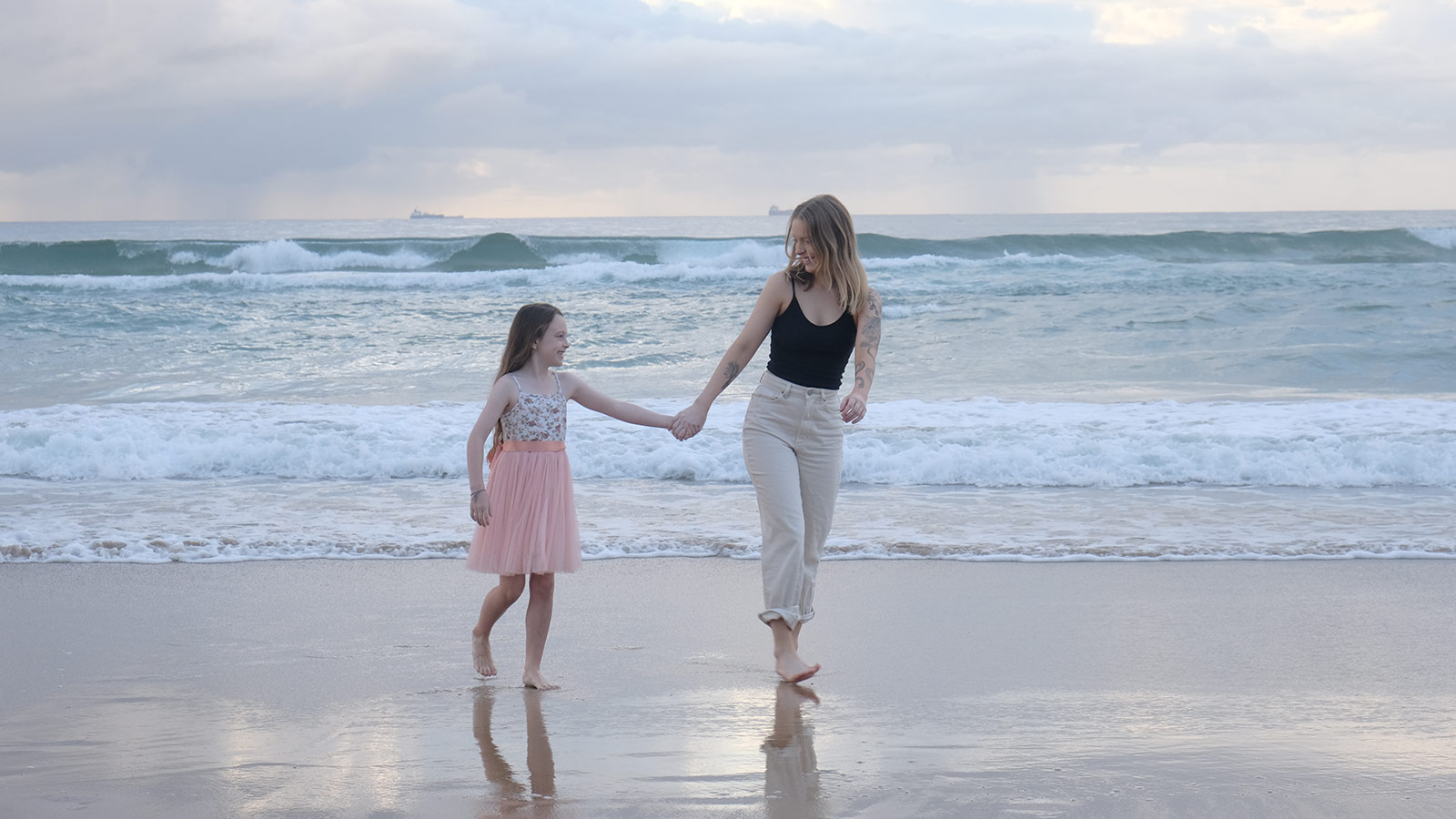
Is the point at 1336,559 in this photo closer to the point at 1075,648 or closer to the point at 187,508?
the point at 1075,648

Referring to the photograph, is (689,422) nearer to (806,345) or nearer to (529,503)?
(806,345)

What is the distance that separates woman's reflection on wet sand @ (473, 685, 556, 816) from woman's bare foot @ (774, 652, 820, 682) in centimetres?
81

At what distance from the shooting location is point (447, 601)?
15.9 feet

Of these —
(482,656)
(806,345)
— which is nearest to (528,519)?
(482,656)

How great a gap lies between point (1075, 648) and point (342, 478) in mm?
5493

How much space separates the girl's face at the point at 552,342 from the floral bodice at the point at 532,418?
0.40 ft

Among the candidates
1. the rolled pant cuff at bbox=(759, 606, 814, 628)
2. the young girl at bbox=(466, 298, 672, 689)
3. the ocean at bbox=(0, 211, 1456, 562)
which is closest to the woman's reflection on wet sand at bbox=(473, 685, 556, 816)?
the young girl at bbox=(466, 298, 672, 689)

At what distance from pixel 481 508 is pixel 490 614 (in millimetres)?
468

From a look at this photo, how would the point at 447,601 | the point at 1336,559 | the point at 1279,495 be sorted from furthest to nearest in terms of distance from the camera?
the point at 1279,495 < the point at 1336,559 < the point at 447,601

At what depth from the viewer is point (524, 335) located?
3.74 meters

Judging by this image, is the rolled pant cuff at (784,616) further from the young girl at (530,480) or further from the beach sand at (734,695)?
the young girl at (530,480)

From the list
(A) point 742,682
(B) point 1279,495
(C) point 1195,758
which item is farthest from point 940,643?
(B) point 1279,495

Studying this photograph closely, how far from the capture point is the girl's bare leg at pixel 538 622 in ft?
12.3

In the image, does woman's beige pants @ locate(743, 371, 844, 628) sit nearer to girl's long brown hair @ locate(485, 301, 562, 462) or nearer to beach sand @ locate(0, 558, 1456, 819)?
beach sand @ locate(0, 558, 1456, 819)
